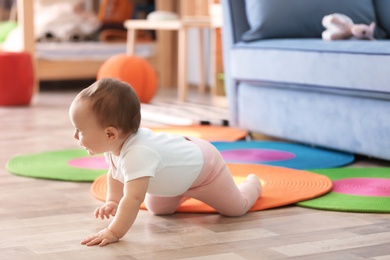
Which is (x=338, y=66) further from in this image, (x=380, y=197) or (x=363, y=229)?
(x=363, y=229)

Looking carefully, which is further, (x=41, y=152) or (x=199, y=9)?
(x=199, y=9)

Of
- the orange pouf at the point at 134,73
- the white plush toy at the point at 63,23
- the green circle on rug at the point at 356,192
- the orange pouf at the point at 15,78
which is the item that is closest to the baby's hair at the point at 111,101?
the green circle on rug at the point at 356,192

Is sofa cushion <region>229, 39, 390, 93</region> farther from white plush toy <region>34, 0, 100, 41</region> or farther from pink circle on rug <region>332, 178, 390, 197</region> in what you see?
white plush toy <region>34, 0, 100, 41</region>

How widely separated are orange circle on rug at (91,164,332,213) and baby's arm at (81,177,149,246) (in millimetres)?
319

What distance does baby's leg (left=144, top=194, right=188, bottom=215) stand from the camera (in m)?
1.86

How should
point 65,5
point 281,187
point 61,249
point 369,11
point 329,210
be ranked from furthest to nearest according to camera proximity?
point 65,5 < point 369,11 < point 281,187 < point 329,210 < point 61,249

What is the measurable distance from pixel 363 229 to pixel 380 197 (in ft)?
1.01

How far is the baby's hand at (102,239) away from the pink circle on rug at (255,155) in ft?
3.36

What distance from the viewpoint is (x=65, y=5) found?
18.3ft

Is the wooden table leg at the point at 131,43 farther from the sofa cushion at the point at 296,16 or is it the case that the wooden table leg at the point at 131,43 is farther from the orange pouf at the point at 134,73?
the sofa cushion at the point at 296,16

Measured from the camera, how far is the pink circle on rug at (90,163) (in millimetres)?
2506

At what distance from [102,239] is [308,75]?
1334 mm

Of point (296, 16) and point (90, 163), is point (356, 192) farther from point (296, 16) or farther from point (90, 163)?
point (296, 16)

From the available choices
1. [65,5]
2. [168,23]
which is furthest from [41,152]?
[65,5]
